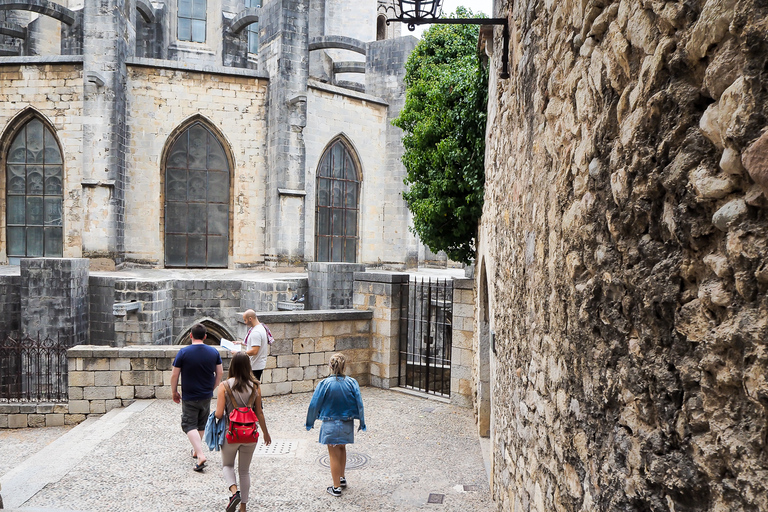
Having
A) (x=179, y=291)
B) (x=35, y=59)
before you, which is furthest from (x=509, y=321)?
(x=35, y=59)

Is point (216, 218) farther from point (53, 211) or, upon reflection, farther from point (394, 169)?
point (394, 169)

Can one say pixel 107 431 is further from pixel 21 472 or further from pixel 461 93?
pixel 461 93

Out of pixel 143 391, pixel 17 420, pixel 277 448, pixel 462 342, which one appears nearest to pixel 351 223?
pixel 462 342

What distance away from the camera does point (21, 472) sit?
6414 mm

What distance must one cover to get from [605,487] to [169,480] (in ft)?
18.1

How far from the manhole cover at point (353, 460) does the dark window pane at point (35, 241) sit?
14812 millimetres

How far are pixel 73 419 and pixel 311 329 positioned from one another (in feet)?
12.6

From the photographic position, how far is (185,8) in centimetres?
2342

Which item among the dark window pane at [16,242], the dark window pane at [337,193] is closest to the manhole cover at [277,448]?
the dark window pane at [337,193]

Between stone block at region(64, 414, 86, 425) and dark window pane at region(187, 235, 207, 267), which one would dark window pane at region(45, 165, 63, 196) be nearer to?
dark window pane at region(187, 235, 207, 267)

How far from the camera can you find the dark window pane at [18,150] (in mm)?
17938

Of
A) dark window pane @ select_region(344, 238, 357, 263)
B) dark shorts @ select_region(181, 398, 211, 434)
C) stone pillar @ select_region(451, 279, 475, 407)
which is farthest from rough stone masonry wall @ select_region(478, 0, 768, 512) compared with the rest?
dark window pane @ select_region(344, 238, 357, 263)

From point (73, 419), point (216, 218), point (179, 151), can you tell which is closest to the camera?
point (73, 419)

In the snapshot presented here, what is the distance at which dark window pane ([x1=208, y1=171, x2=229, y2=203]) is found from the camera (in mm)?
19047
